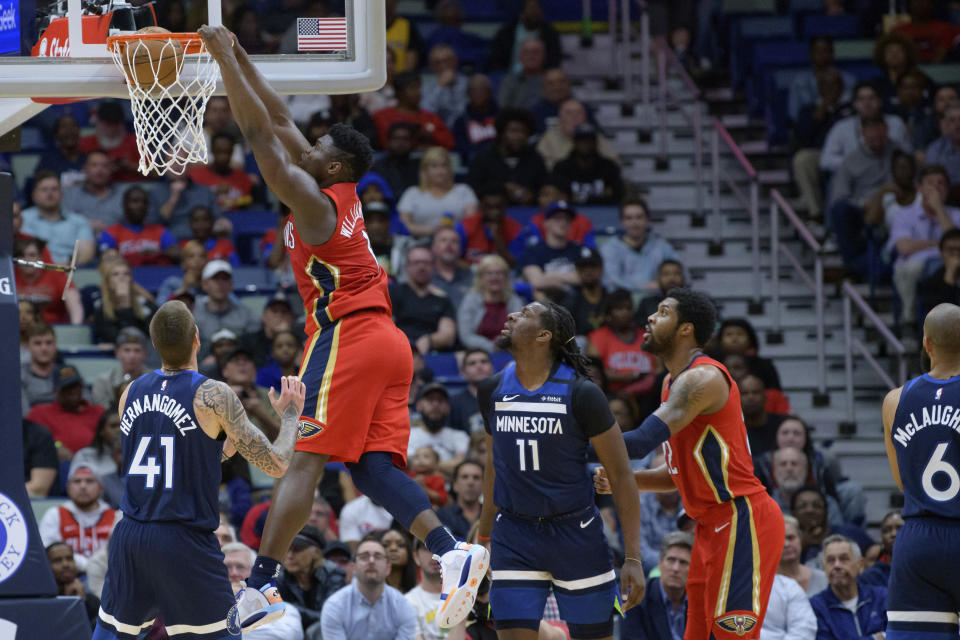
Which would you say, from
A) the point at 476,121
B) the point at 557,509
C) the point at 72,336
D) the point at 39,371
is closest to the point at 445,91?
the point at 476,121

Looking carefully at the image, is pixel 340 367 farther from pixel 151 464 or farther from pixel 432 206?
pixel 432 206

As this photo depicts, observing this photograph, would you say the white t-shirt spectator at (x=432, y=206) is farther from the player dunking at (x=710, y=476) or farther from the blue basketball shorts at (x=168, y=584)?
the blue basketball shorts at (x=168, y=584)

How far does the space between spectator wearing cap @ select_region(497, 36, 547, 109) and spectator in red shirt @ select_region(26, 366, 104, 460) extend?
6.09 m

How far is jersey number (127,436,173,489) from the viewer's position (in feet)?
21.4

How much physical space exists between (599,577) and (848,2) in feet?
40.2

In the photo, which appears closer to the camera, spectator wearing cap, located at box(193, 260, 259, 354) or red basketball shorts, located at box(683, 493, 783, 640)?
red basketball shorts, located at box(683, 493, 783, 640)

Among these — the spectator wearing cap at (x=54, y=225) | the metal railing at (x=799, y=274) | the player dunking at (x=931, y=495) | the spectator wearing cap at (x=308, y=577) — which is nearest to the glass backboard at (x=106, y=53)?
the player dunking at (x=931, y=495)

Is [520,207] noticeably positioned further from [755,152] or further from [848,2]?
[848,2]

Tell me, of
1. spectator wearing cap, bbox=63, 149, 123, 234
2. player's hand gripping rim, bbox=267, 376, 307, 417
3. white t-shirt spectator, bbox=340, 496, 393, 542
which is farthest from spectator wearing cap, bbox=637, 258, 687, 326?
player's hand gripping rim, bbox=267, 376, 307, 417

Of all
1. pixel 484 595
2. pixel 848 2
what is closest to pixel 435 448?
pixel 484 595

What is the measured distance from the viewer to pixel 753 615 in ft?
22.8

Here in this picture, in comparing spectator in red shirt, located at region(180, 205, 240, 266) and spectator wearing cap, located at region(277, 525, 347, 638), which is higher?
spectator in red shirt, located at region(180, 205, 240, 266)

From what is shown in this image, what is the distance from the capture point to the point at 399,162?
14.3 metres

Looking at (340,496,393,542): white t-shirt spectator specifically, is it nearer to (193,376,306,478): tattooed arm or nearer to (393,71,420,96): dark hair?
(193,376,306,478): tattooed arm
